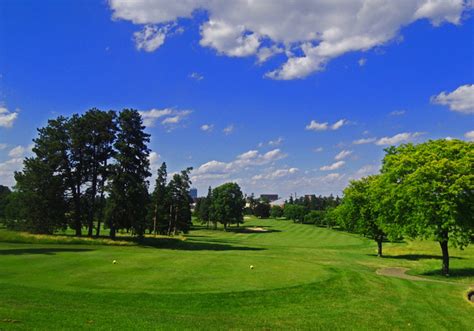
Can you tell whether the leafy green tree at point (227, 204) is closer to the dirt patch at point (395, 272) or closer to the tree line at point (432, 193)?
the dirt patch at point (395, 272)

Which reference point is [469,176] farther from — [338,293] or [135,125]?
[135,125]

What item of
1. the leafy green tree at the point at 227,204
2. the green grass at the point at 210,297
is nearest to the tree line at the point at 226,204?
the leafy green tree at the point at 227,204

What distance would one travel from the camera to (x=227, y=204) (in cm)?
12569

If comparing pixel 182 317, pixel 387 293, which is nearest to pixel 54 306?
pixel 182 317

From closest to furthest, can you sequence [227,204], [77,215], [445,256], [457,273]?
[445,256]
[457,273]
[77,215]
[227,204]

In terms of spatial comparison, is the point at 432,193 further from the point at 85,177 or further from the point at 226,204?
the point at 226,204

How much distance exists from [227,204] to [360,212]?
74012mm

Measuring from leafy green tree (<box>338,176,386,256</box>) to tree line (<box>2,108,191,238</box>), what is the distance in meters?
28.0

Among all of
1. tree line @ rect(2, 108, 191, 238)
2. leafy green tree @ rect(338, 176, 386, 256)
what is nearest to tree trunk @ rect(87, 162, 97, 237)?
tree line @ rect(2, 108, 191, 238)

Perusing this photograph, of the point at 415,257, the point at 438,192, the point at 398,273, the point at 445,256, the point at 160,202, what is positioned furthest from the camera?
the point at 160,202

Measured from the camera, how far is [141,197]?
190 ft

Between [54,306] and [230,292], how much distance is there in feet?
27.9

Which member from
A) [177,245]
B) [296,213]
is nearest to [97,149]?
[177,245]

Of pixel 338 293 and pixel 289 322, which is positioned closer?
pixel 289 322
